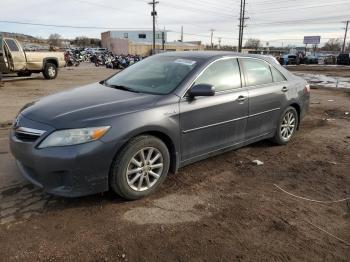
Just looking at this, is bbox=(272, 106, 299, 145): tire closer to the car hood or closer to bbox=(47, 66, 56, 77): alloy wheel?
the car hood

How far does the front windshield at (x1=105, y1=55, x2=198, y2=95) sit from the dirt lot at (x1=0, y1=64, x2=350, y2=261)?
3.89 ft

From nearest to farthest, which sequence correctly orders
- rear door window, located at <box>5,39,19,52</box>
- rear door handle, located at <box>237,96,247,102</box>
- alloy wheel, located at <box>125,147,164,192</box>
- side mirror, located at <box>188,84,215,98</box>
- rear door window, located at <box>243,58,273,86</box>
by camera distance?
alloy wheel, located at <box>125,147,164,192</box> < side mirror, located at <box>188,84,215,98</box> < rear door handle, located at <box>237,96,247,102</box> < rear door window, located at <box>243,58,273,86</box> < rear door window, located at <box>5,39,19,52</box>

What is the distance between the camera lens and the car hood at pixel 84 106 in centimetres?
347

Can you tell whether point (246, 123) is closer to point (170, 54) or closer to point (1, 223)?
point (170, 54)

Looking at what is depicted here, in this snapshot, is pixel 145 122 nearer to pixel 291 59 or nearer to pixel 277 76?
pixel 277 76

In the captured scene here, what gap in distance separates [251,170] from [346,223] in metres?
1.53

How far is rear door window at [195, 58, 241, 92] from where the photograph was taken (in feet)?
14.7

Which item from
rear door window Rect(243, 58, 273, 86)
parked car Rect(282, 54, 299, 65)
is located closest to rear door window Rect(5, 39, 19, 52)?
rear door window Rect(243, 58, 273, 86)

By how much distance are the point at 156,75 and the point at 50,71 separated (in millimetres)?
14371

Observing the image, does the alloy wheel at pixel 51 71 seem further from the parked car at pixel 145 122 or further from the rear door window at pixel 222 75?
the rear door window at pixel 222 75

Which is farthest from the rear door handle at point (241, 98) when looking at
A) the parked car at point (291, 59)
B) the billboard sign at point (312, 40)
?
the billboard sign at point (312, 40)

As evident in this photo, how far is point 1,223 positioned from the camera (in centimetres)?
335

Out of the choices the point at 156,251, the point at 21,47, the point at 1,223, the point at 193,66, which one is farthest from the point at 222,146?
the point at 21,47

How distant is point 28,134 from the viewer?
3539 millimetres
